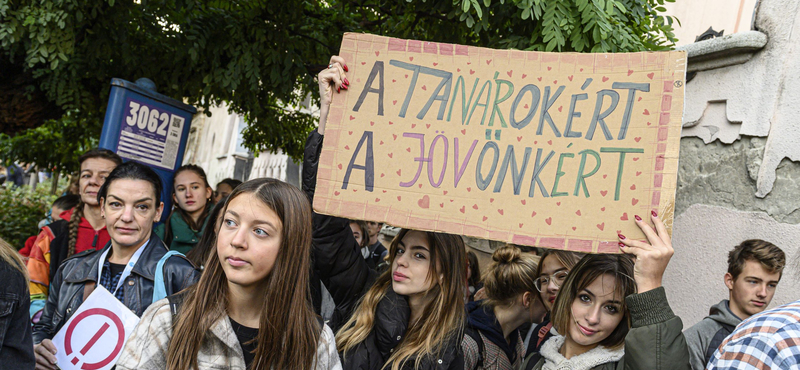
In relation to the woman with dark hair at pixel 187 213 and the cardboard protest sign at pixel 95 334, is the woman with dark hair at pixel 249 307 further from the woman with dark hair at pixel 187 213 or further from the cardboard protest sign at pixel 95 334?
the woman with dark hair at pixel 187 213

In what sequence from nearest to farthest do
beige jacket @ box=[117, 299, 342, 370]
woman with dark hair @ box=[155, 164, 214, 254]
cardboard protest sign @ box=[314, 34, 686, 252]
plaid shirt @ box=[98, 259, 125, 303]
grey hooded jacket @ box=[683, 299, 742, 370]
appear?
1. beige jacket @ box=[117, 299, 342, 370]
2. cardboard protest sign @ box=[314, 34, 686, 252]
3. plaid shirt @ box=[98, 259, 125, 303]
4. grey hooded jacket @ box=[683, 299, 742, 370]
5. woman with dark hair @ box=[155, 164, 214, 254]

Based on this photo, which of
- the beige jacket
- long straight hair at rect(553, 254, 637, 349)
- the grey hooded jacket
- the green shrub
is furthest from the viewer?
the green shrub

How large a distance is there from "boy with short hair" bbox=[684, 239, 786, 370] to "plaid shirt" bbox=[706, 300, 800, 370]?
1.58 m

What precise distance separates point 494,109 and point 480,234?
48 centimetres

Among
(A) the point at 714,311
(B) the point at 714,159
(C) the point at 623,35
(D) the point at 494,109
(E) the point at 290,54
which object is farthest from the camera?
(E) the point at 290,54

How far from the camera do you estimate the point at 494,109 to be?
2.39m

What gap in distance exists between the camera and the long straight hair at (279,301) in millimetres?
1893

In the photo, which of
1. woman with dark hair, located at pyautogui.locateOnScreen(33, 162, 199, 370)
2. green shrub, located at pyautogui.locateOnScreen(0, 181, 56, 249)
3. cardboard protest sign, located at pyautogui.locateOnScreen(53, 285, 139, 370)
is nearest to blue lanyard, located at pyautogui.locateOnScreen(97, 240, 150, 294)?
woman with dark hair, located at pyautogui.locateOnScreen(33, 162, 199, 370)

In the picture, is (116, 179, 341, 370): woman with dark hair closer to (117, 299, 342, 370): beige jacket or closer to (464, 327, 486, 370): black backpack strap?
(117, 299, 342, 370): beige jacket

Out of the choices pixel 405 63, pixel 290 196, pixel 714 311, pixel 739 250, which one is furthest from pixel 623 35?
pixel 290 196

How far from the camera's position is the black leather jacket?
259 cm

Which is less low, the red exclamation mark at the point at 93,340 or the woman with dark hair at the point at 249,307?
the woman with dark hair at the point at 249,307

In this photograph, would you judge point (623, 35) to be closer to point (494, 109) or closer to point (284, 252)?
point (494, 109)

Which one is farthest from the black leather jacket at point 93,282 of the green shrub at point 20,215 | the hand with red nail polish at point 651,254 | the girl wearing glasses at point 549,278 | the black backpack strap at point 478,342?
the green shrub at point 20,215
